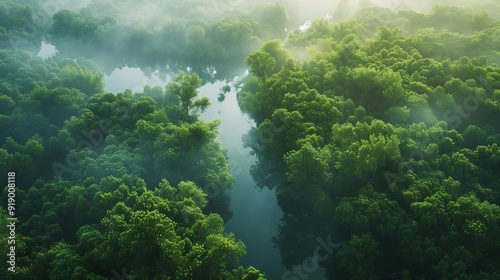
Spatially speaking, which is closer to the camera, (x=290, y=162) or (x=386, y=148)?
(x=386, y=148)

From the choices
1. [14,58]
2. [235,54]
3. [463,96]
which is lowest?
[463,96]

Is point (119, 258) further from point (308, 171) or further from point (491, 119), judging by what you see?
point (491, 119)

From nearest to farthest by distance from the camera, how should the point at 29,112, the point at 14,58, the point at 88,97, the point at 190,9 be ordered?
1. the point at 29,112
2. the point at 88,97
3. the point at 14,58
4. the point at 190,9

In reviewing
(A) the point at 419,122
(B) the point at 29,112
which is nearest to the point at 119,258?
(B) the point at 29,112

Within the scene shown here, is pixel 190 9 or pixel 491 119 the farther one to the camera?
pixel 190 9

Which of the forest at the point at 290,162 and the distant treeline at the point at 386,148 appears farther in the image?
the distant treeline at the point at 386,148

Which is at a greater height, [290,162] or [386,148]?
[290,162]

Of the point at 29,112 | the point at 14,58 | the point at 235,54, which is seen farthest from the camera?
the point at 235,54

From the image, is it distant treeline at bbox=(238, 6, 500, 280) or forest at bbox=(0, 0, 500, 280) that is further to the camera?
distant treeline at bbox=(238, 6, 500, 280)
